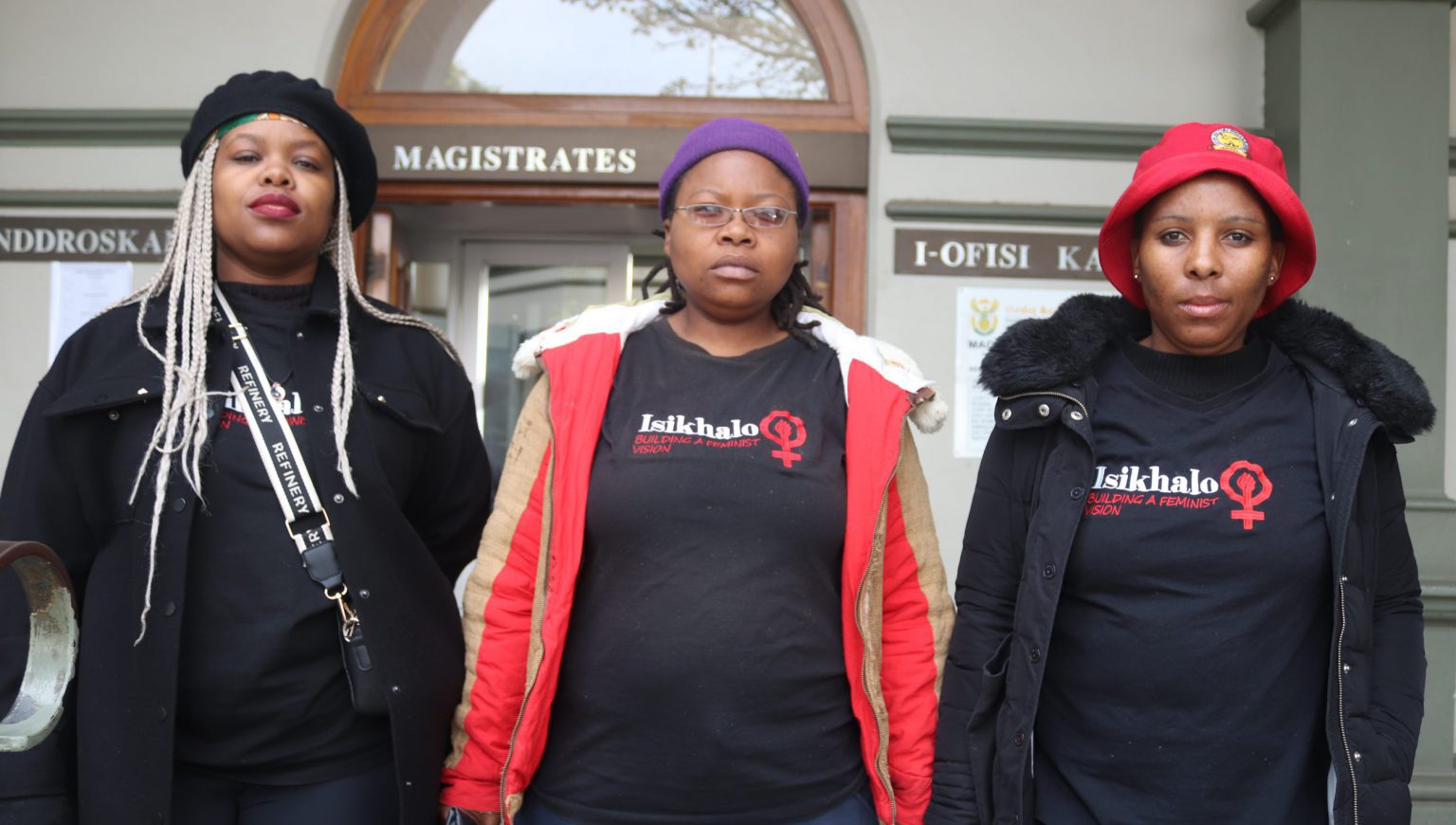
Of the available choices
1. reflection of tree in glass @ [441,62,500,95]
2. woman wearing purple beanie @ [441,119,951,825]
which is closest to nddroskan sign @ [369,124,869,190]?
reflection of tree in glass @ [441,62,500,95]

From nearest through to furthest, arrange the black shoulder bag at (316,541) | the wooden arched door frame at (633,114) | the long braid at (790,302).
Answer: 1. the black shoulder bag at (316,541)
2. the long braid at (790,302)
3. the wooden arched door frame at (633,114)

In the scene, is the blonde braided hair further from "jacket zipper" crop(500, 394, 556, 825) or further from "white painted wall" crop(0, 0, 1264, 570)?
"white painted wall" crop(0, 0, 1264, 570)

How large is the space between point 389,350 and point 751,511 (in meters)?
0.87

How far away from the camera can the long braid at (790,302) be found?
2.32 meters

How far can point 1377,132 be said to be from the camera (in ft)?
13.1

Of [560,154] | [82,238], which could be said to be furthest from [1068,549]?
[82,238]

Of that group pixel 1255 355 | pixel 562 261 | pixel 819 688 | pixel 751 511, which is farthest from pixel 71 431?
pixel 562 261

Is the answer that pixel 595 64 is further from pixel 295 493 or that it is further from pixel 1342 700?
pixel 1342 700

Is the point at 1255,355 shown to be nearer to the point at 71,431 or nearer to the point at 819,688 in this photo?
the point at 819,688

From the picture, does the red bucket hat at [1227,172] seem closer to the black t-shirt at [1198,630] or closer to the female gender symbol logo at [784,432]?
the black t-shirt at [1198,630]

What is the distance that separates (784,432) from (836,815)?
687mm

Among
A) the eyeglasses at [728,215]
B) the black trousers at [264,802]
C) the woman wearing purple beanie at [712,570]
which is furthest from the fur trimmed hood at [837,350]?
the black trousers at [264,802]

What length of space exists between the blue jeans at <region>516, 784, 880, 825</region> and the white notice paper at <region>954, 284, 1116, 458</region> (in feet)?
7.45

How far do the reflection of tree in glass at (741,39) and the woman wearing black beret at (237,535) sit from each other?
240cm
